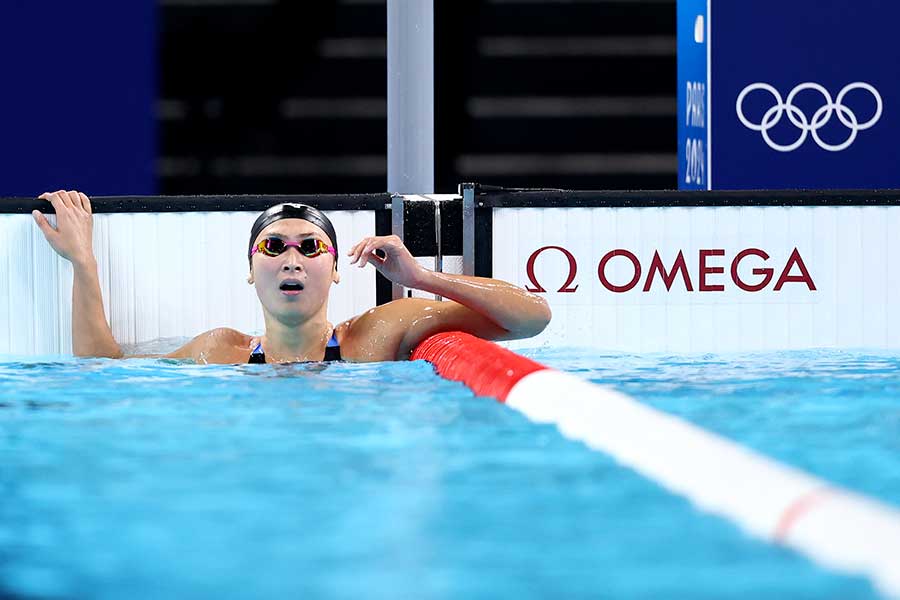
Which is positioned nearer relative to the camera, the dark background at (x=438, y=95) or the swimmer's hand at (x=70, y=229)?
the swimmer's hand at (x=70, y=229)

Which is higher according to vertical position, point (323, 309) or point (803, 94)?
point (803, 94)

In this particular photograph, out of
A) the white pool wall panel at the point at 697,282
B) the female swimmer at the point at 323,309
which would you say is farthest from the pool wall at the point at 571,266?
the female swimmer at the point at 323,309

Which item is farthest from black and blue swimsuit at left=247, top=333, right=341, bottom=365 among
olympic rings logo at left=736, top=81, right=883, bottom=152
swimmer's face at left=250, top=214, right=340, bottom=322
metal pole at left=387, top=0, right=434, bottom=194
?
olympic rings logo at left=736, top=81, right=883, bottom=152

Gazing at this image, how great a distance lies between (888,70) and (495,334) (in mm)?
2951

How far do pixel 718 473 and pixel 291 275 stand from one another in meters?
1.93

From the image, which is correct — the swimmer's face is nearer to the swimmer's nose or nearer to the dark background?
the swimmer's nose

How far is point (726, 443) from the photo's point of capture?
73.3 inches

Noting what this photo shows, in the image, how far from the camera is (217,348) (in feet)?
11.8

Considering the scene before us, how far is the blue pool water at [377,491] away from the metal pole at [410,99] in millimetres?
1610

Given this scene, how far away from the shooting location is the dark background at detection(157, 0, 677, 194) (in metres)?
7.08

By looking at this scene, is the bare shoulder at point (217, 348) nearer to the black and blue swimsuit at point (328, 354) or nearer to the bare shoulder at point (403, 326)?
the black and blue swimsuit at point (328, 354)

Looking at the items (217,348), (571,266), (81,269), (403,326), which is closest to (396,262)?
(403,326)

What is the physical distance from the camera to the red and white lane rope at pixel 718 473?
1.29 m

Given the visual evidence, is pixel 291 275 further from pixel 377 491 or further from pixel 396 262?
pixel 377 491
